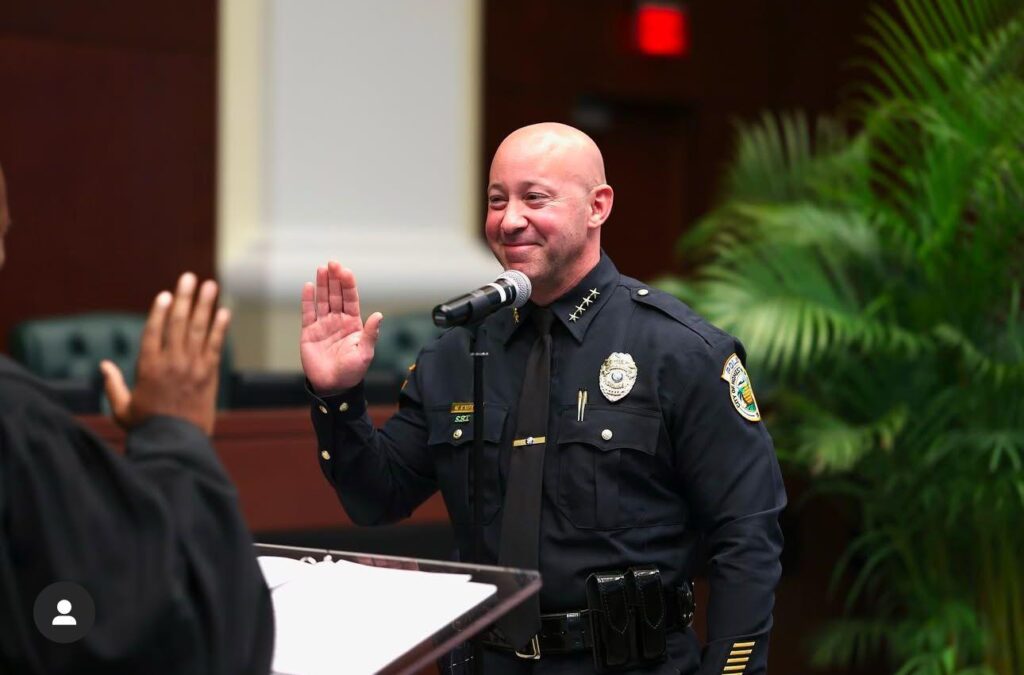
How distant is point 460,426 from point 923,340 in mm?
2003

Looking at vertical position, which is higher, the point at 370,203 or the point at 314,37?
the point at 314,37

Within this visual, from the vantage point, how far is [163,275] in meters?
5.48

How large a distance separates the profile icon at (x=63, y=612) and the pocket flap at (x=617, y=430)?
37.9 inches

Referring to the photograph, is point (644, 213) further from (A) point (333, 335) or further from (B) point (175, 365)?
(B) point (175, 365)

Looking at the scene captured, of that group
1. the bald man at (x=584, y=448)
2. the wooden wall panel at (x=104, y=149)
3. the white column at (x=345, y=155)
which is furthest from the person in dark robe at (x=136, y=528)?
the wooden wall panel at (x=104, y=149)

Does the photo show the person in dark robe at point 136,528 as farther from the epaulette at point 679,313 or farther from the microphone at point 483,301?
the epaulette at point 679,313

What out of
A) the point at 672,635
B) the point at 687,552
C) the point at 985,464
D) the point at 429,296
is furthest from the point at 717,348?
the point at 429,296

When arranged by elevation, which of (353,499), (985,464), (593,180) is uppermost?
(593,180)

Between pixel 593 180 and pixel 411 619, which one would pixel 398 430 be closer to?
pixel 593 180

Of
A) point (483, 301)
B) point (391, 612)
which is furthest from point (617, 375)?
point (391, 612)

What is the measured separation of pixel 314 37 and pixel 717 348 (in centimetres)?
333

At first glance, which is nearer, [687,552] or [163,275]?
[687,552]

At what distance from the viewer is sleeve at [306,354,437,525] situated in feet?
6.58

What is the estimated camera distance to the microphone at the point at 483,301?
1.72m
